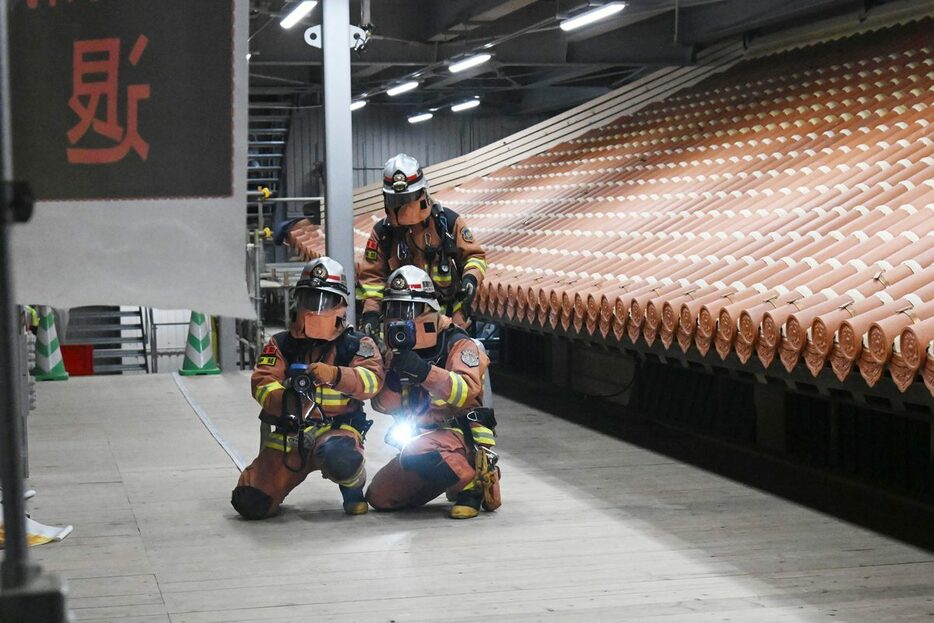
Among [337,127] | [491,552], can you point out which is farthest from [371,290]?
[491,552]

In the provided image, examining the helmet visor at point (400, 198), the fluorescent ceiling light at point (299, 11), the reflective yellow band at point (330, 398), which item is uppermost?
the fluorescent ceiling light at point (299, 11)

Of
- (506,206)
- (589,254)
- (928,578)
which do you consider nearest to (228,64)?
(928,578)

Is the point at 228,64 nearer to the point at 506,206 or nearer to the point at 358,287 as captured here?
the point at 358,287

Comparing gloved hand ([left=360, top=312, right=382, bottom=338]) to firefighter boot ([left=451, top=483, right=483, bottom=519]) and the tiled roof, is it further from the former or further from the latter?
the tiled roof

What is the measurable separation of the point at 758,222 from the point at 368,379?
361cm

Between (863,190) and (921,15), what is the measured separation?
157 inches

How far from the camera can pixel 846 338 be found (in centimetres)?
625

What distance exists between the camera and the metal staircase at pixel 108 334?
19.4 metres

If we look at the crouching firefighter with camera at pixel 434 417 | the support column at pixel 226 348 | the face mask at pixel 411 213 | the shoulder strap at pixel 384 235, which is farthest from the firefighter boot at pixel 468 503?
the support column at pixel 226 348

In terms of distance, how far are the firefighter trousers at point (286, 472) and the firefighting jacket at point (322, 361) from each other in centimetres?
17

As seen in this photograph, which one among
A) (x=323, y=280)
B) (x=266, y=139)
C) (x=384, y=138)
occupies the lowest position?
(x=323, y=280)

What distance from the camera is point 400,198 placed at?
8.12 metres

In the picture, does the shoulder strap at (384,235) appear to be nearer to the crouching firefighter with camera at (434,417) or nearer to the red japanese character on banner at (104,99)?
the crouching firefighter with camera at (434,417)

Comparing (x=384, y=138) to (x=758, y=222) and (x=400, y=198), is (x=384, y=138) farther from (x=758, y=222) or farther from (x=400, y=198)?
(x=400, y=198)
